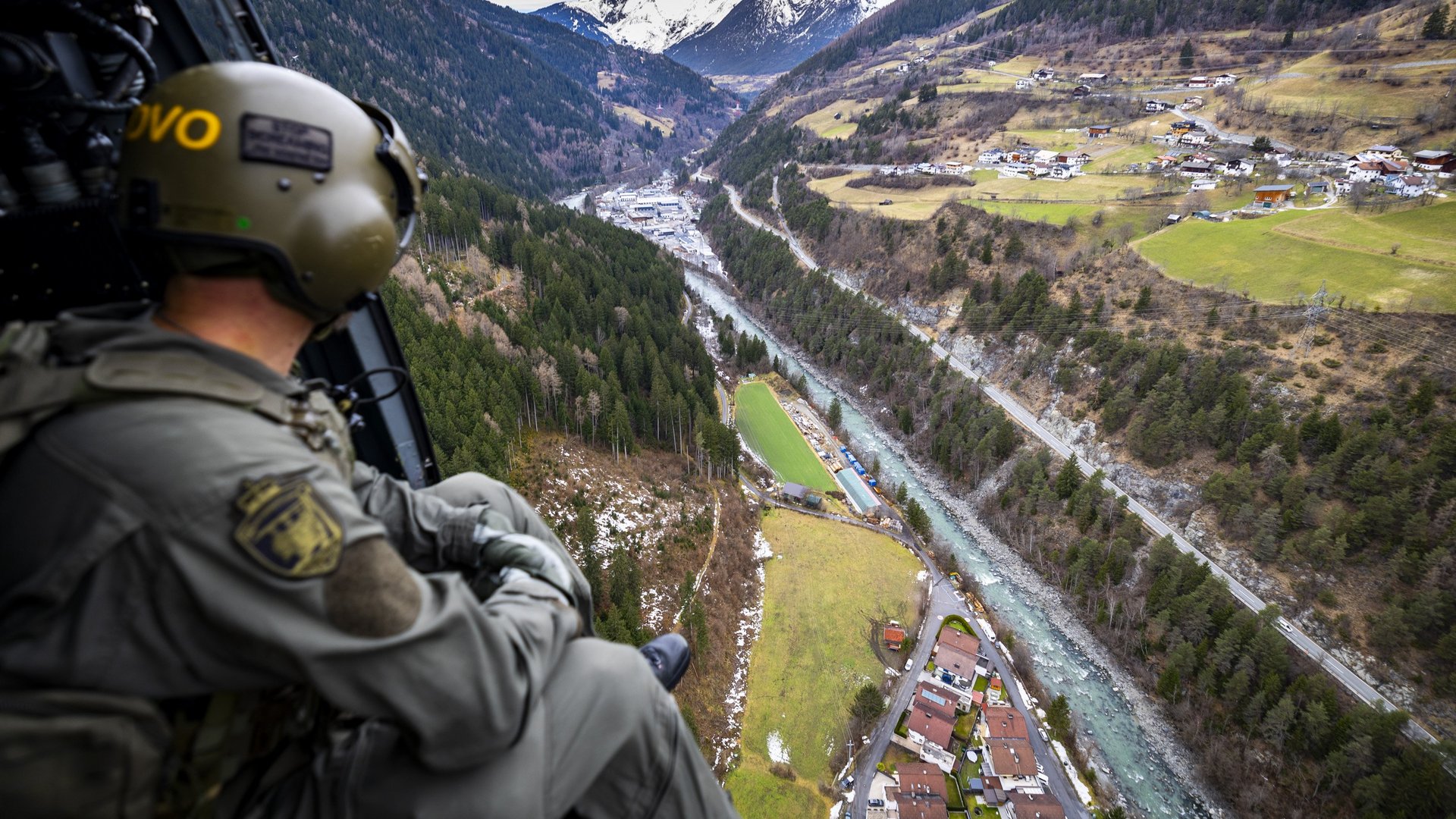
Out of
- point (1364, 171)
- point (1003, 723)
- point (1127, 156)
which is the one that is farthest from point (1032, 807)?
point (1127, 156)

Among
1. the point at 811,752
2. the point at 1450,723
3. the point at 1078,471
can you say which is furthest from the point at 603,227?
the point at 1450,723

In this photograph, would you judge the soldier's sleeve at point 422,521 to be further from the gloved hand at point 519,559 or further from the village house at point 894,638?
the village house at point 894,638

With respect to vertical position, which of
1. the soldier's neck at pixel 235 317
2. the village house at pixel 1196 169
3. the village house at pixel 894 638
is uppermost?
the soldier's neck at pixel 235 317

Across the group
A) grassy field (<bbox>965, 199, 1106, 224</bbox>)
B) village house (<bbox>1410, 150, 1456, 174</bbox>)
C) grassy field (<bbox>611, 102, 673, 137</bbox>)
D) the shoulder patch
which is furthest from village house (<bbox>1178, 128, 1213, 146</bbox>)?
grassy field (<bbox>611, 102, 673, 137</bbox>)

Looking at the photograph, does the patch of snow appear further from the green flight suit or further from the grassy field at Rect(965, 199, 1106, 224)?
the grassy field at Rect(965, 199, 1106, 224)

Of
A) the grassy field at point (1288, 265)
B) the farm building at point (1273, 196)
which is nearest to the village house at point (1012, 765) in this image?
the grassy field at point (1288, 265)

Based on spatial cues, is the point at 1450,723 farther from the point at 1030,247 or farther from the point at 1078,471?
the point at 1030,247
